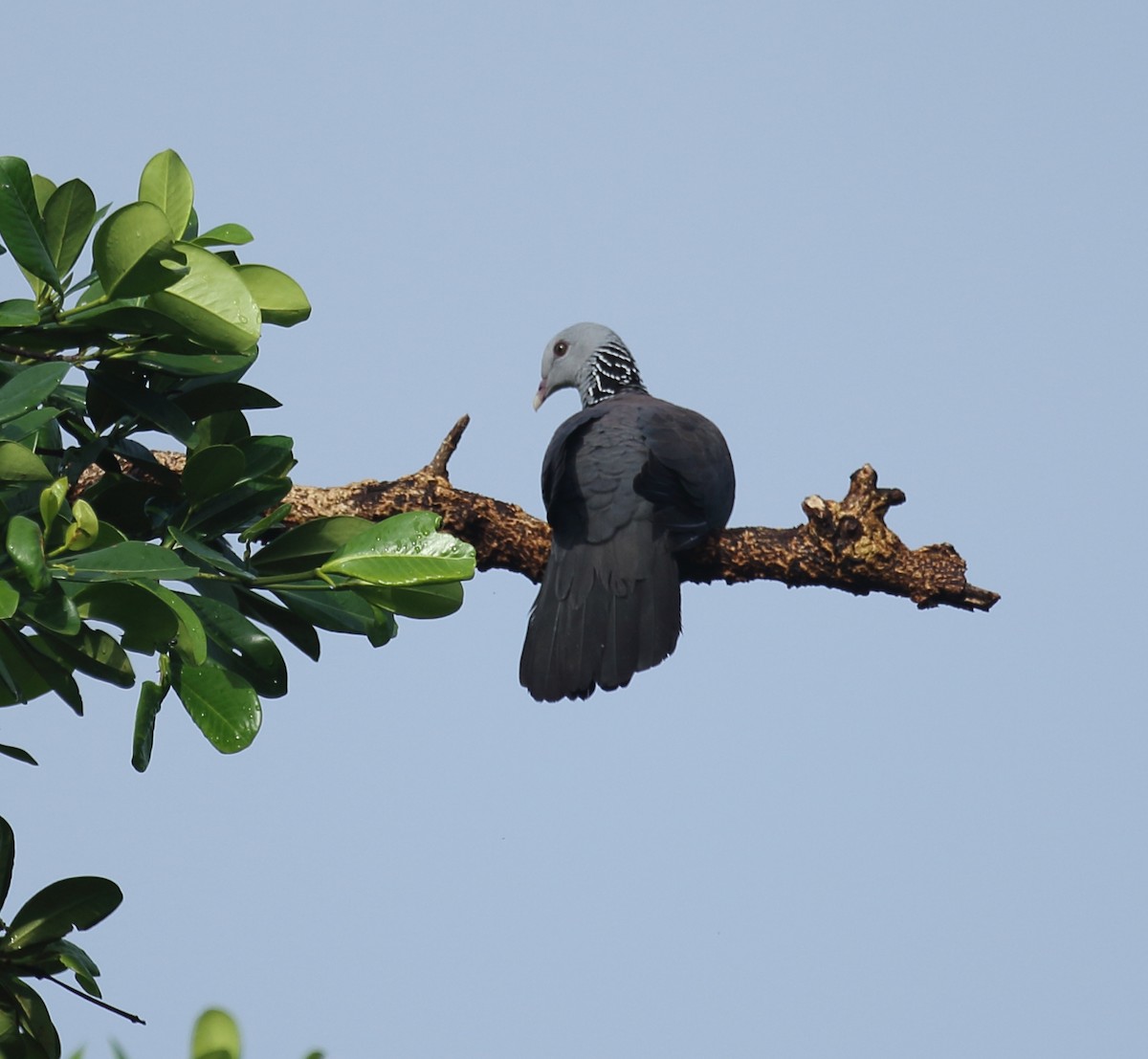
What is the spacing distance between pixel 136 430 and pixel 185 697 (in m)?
0.41

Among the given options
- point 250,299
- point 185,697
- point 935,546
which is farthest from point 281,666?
point 935,546

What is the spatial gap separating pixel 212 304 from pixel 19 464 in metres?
0.27

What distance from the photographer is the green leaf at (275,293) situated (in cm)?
161

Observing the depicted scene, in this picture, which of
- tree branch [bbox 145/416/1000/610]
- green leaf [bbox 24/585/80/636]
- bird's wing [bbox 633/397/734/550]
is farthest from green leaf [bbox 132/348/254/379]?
bird's wing [bbox 633/397/734/550]

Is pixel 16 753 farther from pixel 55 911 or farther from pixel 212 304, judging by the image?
pixel 212 304

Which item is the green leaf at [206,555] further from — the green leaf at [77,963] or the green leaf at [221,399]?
the green leaf at [77,963]

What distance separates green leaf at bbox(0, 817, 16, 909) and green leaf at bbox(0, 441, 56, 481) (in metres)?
0.46

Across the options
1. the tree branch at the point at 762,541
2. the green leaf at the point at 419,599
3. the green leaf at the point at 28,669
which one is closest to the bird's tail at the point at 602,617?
the tree branch at the point at 762,541

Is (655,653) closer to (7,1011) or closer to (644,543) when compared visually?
(644,543)

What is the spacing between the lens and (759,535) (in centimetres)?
389

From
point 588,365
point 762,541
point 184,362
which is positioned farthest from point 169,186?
point 588,365

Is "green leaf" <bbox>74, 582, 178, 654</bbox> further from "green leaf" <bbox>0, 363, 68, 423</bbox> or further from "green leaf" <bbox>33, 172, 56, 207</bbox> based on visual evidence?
"green leaf" <bbox>33, 172, 56, 207</bbox>

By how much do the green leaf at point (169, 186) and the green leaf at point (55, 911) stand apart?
0.83 metres

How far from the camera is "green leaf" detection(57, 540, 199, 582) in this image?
4.37 ft
